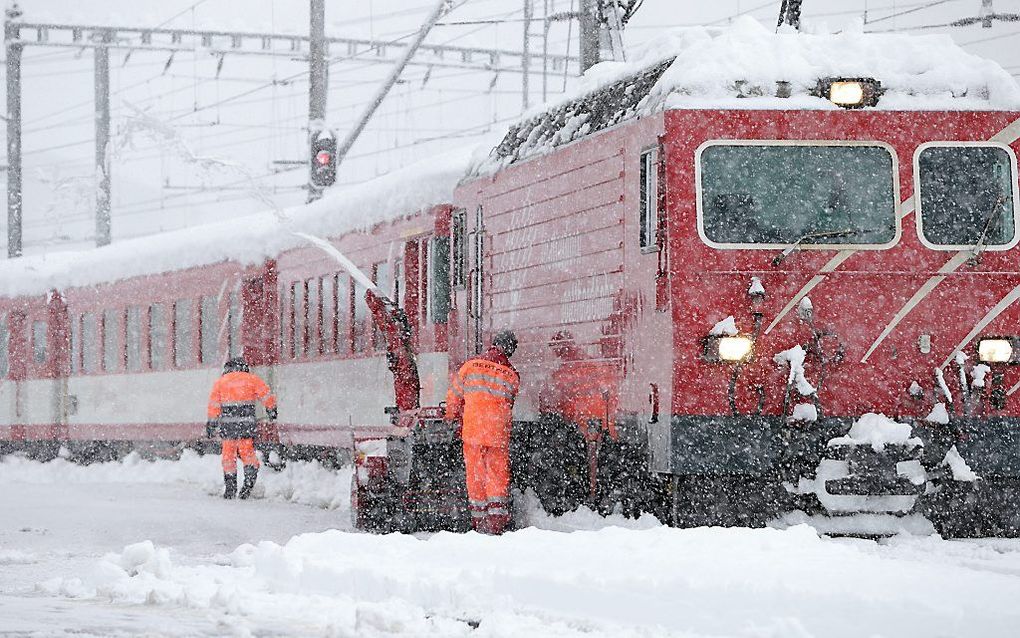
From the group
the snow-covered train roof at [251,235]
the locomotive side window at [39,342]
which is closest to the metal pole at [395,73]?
the snow-covered train roof at [251,235]

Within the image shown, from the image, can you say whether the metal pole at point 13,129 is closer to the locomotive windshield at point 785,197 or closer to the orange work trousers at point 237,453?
the orange work trousers at point 237,453

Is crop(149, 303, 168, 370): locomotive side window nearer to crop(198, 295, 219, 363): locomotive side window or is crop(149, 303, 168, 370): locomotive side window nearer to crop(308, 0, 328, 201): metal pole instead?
crop(198, 295, 219, 363): locomotive side window

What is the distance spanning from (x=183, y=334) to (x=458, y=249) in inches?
410

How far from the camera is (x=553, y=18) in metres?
20.3

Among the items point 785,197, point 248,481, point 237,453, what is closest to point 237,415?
point 237,453

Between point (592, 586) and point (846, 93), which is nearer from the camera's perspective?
point (592, 586)

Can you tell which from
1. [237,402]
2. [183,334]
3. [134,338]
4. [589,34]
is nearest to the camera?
[589,34]

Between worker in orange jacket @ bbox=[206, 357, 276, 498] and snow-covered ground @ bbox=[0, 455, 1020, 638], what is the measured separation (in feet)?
20.8

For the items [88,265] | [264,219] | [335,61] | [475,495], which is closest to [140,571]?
[475,495]

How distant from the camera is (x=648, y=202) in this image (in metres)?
11.1

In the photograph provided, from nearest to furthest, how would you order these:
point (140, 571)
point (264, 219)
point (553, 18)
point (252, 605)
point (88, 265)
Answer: point (252, 605) < point (140, 571) < point (553, 18) < point (264, 219) < point (88, 265)

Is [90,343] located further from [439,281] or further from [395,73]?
[439,281]

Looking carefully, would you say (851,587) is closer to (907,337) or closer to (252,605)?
(252,605)

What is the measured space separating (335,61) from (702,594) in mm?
25459
